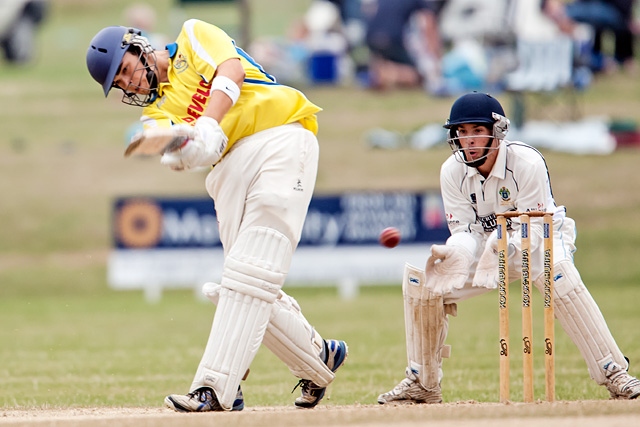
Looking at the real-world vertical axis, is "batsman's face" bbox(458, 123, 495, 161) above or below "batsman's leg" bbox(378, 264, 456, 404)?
above

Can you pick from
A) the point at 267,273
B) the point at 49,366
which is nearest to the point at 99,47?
the point at 267,273

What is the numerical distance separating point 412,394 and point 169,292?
10551 millimetres

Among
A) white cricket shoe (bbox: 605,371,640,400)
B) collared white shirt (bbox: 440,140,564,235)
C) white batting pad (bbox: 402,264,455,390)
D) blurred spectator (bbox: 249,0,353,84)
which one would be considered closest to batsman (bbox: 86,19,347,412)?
white batting pad (bbox: 402,264,455,390)

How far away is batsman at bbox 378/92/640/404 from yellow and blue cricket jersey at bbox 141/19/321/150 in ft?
2.98

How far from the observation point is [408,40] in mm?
21859

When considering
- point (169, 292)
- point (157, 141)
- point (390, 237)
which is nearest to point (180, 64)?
point (157, 141)

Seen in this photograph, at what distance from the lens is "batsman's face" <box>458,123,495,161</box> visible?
18.9 feet

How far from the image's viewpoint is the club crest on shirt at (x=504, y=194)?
230 inches

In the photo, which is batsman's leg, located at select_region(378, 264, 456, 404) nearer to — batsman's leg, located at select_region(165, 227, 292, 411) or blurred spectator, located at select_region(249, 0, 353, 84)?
batsman's leg, located at select_region(165, 227, 292, 411)

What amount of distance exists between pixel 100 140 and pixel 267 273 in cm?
1667

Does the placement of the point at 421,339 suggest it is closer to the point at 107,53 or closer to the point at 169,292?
the point at 107,53

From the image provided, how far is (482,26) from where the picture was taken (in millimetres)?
21562

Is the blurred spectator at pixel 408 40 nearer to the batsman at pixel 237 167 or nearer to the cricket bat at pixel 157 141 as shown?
the batsman at pixel 237 167

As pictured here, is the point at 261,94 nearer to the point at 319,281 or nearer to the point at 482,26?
the point at 319,281
